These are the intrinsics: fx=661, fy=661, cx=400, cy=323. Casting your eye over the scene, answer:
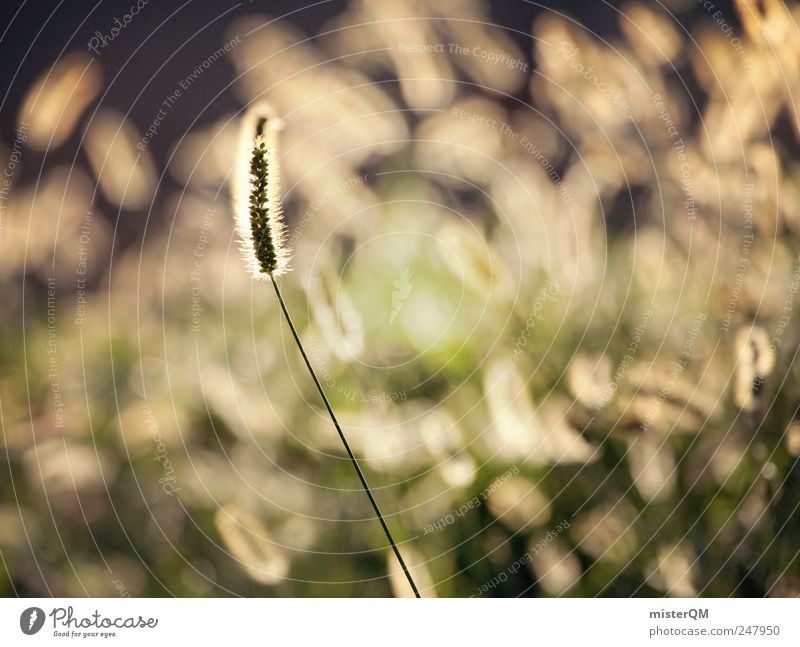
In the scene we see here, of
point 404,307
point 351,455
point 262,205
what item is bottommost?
point 351,455

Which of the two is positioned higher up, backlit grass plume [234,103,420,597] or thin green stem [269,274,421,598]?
backlit grass plume [234,103,420,597]

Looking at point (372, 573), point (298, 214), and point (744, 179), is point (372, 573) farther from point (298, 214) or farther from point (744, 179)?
point (744, 179)

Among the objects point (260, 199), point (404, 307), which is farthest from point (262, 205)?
point (404, 307)

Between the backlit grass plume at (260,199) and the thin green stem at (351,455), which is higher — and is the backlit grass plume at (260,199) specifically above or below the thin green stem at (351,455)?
above

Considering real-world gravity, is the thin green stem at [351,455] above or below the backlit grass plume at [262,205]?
below

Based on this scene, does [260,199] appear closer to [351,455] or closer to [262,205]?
[262,205]
